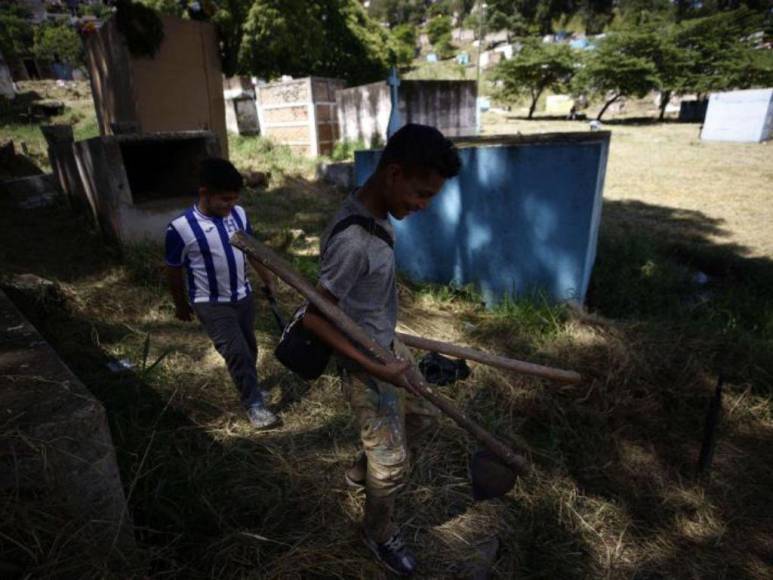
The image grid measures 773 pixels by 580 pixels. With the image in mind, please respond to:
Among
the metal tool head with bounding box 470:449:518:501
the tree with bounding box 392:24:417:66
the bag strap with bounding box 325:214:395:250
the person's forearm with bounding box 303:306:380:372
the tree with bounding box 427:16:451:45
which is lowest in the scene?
the metal tool head with bounding box 470:449:518:501

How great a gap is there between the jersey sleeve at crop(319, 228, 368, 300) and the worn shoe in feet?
4.89

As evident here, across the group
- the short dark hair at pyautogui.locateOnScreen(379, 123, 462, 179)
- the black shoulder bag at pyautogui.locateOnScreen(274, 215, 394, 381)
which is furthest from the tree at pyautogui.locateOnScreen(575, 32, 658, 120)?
the black shoulder bag at pyautogui.locateOnScreen(274, 215, 394, 381)

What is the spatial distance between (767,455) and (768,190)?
1049 cm

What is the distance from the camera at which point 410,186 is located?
1.54m

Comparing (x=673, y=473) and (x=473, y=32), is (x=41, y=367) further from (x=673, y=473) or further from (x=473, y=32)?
(x=473, y=32)

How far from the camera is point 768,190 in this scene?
10.6m

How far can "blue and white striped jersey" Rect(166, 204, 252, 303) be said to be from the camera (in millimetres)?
2516

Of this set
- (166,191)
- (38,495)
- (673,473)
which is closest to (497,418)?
(673,473)

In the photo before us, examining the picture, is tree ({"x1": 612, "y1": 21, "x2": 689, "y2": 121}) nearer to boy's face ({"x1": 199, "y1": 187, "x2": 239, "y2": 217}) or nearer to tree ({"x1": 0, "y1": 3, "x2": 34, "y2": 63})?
boy's face ({"x1": 199, "y1": 187, "x2": 239, "y2": 217})

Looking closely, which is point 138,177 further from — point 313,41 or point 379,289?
point 313,41

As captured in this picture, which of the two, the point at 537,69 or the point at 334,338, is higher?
the point at 537,69

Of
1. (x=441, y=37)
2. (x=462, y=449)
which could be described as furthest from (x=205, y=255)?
(x=441, y=37)

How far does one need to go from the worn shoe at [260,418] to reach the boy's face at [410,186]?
170 centimetres

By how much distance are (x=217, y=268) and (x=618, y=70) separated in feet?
93.9
